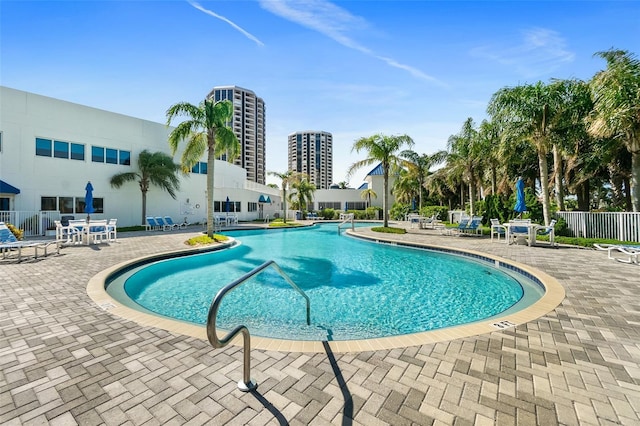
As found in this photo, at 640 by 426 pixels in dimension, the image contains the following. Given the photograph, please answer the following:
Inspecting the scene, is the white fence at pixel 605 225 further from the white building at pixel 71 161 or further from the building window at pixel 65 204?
the building window at pixel 65 204

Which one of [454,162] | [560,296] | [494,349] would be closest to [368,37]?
[560,296]

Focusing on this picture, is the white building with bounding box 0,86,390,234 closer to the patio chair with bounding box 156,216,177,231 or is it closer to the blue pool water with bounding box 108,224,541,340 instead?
the patio chair with bounding box 156,216,177,231

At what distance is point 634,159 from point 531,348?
46.1ft

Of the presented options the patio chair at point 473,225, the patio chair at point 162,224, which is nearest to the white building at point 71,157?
the patio chair at point 162,224

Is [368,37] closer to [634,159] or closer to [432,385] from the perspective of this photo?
[432,385]

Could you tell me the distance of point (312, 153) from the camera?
107750 mm

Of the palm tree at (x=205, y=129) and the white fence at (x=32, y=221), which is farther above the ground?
the palm tree at (x=205, y=129)

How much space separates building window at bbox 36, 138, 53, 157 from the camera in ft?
52.0

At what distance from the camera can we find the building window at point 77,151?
56.6 feet

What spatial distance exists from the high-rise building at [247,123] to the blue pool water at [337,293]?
240 feet

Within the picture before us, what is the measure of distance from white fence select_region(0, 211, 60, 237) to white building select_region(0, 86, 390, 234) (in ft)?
0.12

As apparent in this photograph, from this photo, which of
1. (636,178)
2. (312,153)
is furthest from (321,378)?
(312,153)

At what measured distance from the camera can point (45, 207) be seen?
1623cm

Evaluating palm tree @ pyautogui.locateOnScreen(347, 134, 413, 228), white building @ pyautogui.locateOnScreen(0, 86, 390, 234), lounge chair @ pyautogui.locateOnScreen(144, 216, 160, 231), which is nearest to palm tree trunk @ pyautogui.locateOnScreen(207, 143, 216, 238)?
lounge chair @ pyautogui.locateOnScreen(144, 216, 160, 231)
